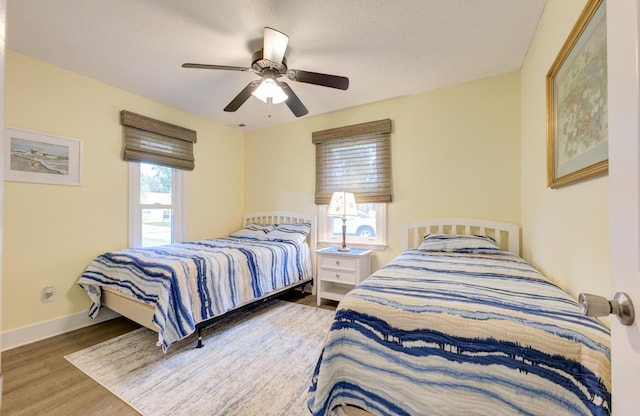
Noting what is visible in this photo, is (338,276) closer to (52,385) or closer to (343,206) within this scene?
(343,206)

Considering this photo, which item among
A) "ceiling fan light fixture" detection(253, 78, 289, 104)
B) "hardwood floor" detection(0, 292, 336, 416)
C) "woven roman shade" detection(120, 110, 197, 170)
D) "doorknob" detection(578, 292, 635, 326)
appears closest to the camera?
"doorknob" detection(578, 292, 635, 326)

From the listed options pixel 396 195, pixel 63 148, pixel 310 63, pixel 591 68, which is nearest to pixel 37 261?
pixel 63 148

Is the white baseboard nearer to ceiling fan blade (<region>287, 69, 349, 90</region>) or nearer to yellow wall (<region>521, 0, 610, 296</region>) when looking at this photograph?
ceiling fan blade (<region>287, 69, 349, 90</region>)

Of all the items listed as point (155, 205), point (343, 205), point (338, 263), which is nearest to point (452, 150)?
point (343, 205)

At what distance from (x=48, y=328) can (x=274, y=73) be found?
116 inches

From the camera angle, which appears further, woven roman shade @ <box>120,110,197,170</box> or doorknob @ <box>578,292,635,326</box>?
woven roman shade @ <box>120,110,197,170</box>

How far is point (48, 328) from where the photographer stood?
2398mm

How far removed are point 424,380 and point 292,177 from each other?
3.17 m

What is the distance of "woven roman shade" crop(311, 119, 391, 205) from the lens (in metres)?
3.21

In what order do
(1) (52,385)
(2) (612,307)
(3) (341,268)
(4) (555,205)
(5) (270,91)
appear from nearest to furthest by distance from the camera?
(2) (612,307), (4) (555,205), (1) (52,385), (5) (270,91), (3) (341,268)

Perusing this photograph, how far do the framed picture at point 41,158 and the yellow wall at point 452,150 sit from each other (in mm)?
2514

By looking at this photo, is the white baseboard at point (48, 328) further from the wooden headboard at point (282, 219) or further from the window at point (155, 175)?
the wooden headboard at point (282, 219)

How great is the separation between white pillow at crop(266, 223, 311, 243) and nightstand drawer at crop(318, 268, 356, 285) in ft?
1.75

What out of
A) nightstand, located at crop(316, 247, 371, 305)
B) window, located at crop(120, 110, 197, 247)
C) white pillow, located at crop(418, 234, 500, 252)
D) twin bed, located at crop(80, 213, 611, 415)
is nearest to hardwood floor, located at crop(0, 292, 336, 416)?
twin bed, located at crop(80, 213, 611, 415)
